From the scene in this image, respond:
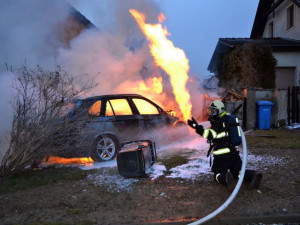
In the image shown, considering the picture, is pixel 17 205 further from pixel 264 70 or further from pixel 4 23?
pixel 264 70

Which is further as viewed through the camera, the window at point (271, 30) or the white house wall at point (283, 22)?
the window at point (271, 30)

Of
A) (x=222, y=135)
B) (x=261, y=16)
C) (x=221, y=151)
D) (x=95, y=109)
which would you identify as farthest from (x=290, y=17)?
(x=221, y=151)

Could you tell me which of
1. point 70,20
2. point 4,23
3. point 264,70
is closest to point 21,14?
point 4,23

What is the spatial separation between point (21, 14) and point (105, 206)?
7748mm

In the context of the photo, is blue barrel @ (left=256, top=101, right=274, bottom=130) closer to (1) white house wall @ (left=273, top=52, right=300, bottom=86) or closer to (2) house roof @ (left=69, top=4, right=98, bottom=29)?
(1) white house wall @ (left=273, top=52, right=300, bottom=86)

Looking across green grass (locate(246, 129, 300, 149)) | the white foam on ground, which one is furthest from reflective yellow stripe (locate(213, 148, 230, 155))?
green grass (locate(246, 129, 300, 149))

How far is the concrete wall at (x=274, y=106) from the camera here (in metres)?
10.6

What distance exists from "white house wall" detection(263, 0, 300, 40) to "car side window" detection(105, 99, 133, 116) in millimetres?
13675

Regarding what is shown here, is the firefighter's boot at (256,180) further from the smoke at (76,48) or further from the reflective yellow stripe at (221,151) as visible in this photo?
the smoke at (76,48)

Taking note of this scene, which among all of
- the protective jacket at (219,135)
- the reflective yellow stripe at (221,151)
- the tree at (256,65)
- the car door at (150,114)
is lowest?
the reflective yellow stripe at (221,151)

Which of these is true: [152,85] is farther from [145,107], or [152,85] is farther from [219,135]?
[219,135]

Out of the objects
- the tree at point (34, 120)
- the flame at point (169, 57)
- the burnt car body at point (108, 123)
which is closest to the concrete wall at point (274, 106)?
the flame at point (169, 57)

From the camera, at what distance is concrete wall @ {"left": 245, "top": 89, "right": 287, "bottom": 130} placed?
34.8ft

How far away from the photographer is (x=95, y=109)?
631cm
